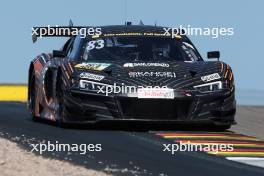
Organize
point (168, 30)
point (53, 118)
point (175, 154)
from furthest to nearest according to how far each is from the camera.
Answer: point (168, 30) < point (53, 118) < point (175, 154)

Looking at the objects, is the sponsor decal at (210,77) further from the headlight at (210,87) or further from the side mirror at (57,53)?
the side mirror at (57,53)

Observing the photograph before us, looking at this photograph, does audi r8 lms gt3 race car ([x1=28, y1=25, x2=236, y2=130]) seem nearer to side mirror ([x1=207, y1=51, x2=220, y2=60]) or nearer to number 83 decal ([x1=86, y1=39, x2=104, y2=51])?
number 83 decal ([x1=86, y1=39, x2=104, y2=51])

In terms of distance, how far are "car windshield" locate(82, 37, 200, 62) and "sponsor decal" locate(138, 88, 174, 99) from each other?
109 centimetres

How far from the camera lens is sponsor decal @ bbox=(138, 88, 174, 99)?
10.4m

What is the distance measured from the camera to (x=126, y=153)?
8.55 meters

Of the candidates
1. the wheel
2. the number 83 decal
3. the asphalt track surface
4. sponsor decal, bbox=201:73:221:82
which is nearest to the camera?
the asphalt track surface

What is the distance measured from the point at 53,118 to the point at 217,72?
2.07 metres

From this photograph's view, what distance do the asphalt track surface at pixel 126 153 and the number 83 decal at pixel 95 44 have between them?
98 cm

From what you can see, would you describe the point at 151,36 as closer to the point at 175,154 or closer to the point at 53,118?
the point at 53,118

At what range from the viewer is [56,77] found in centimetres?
1135

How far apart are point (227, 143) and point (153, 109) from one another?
993 millimetres

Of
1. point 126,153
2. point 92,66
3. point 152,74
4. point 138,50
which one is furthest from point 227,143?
point 138,50

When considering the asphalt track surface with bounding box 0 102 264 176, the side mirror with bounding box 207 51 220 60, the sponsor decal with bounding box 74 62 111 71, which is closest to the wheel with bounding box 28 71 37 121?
the asphalt track surface with bounding box 0 102 264 176

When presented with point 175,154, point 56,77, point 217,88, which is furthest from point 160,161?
point 56,77
